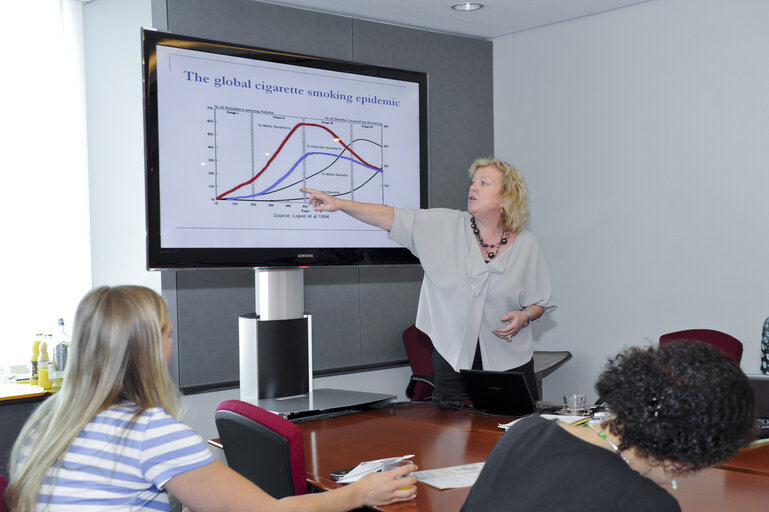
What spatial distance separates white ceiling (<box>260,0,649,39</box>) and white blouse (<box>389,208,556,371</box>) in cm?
168

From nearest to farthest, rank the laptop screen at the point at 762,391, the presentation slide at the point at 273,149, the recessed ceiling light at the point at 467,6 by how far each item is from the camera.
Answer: the laptop screen at the point at 762,391, the presentation slide at the point at 273,149, the recessed ceiling light at the point at 467,6

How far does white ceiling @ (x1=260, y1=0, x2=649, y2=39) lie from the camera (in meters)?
4.57

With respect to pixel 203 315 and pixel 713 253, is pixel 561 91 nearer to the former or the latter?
pixel 713 253

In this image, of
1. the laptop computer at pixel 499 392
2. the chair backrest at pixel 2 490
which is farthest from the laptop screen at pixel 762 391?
the chair backrest at pixel 2 490

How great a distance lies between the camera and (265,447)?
82.3 inches

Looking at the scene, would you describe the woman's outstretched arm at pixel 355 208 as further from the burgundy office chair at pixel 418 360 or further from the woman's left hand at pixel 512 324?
the burgundy office chair at pixel 418 360

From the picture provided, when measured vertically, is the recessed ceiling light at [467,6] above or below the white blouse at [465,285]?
above

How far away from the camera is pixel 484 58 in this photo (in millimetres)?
5516

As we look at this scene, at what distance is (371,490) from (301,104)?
2521 mm

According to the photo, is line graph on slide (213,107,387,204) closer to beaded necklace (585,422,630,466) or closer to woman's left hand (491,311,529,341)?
woman's left hand (491,311,529,341)

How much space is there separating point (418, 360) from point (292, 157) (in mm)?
1579

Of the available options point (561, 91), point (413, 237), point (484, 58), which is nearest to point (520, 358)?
point (413, 237)

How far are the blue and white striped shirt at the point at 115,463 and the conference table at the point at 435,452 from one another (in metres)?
0.63

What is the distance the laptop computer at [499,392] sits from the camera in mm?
2861
